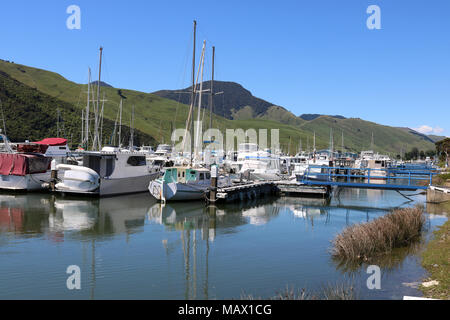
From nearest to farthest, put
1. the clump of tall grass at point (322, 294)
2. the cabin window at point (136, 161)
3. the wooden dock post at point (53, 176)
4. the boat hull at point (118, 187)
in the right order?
the clump of tall grass at point (322, 294) → the boat hull at point (118, 187) → the wooden dock post at point (53, 176) → the cabin window at point (136, 161)

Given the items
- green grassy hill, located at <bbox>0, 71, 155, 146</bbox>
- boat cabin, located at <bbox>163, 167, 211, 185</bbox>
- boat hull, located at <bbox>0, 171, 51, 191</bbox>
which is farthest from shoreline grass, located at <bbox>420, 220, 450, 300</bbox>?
green grassy hill, located at <bbox>0, 71, 155, 146</bbox>

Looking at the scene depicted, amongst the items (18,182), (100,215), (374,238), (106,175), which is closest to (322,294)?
(374,238)

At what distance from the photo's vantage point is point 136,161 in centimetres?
4162

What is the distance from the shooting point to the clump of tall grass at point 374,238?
17.8 m

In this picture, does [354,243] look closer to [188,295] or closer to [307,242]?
[307,242]

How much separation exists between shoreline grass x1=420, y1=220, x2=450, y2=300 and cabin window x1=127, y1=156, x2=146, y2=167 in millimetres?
28374

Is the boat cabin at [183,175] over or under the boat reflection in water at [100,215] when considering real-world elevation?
over

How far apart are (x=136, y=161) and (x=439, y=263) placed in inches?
1234

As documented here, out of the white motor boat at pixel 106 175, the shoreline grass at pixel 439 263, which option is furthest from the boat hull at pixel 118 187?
the shoreline grass at pixel 439 263

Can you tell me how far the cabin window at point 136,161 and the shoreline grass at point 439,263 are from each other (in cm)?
2837

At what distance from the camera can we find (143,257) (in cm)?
1831

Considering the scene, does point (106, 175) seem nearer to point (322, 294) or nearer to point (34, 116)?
point (322, 294)

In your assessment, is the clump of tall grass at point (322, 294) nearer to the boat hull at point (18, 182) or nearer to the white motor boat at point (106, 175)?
the white motor boat at point (106, 175)

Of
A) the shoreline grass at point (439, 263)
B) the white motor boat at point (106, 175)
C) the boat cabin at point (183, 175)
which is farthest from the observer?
the white motor boat at point (106, 175)
